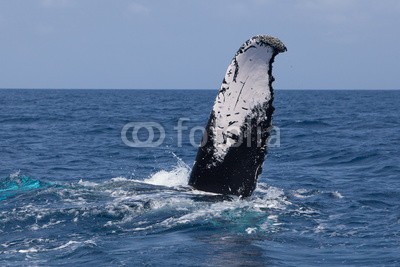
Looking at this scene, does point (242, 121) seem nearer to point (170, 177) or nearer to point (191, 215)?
point (191, 215)

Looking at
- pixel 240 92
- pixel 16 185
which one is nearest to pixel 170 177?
pixel 16 185

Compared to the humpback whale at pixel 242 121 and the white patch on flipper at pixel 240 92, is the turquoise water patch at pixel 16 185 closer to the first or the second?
the humpback whale at pixel 242 121

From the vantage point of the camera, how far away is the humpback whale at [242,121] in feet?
33.8

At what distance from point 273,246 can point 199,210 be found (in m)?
1.92

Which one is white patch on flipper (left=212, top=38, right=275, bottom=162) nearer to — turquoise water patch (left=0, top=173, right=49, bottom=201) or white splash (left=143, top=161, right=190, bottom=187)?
white splash (left=143, top=161, right=190, bottom=187)

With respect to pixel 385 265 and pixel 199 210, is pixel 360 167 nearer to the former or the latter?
pixel 199 210

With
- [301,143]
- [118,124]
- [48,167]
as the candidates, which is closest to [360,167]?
[301,143]

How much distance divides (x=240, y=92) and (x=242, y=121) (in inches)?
18.2

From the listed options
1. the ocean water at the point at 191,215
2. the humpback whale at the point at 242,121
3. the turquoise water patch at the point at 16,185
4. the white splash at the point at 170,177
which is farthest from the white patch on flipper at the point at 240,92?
the turquoise water patch at the point at 16,185

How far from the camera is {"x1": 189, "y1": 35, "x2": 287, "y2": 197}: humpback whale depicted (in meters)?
10.3

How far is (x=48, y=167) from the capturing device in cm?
1955

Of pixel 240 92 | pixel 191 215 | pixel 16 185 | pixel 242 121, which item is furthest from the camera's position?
pixel 16 185

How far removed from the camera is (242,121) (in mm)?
10617

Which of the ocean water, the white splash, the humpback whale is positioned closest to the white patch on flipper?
the humpback whale
